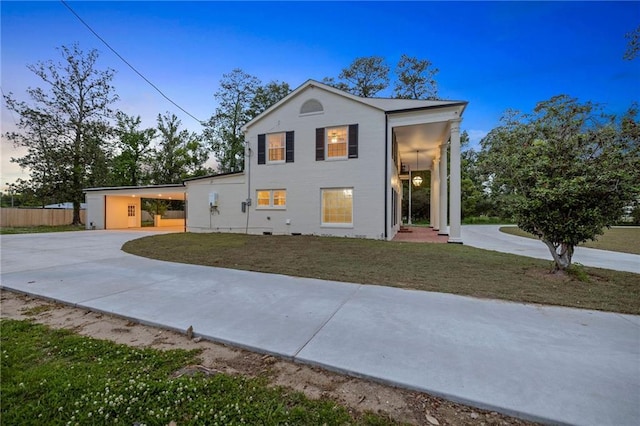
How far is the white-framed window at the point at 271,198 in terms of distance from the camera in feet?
43.3

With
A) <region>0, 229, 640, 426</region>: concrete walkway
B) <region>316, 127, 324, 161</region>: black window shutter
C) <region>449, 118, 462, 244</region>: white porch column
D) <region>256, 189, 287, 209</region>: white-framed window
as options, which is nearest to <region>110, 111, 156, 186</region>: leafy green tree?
<region>256, 189, 287, 209</region>: white-framed window

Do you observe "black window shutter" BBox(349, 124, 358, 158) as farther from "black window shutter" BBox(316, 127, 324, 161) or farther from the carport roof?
the carport roof

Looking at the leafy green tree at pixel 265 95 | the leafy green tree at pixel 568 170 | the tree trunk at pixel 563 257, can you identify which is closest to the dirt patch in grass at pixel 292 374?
the leafy green tree at pixel 568 170

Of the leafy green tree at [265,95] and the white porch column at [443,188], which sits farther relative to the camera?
the leafy green tree at [265,95]

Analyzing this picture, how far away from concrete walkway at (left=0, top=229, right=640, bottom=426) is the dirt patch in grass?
8 centimetres

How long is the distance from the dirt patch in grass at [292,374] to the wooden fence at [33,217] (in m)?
23.7

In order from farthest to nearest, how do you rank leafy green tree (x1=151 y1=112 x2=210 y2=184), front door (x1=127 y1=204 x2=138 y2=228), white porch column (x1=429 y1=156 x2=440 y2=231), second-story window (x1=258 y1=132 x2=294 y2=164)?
1. leafy green tree (x1=151 y1=112 x2=210 y2=184)
2. front door (x1=127 y1=204 x2=138 y2=228)
3. white porch column (x1=429 y1=156 x2=440 y2=231)
4. second-story window (x1=258 y1=132 x2=294 y2=164)

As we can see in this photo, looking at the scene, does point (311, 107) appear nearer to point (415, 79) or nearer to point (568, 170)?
point (568, 170)

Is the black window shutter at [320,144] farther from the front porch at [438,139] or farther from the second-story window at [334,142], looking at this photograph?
the front porch at [438,139]

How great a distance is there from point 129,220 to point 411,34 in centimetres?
2192

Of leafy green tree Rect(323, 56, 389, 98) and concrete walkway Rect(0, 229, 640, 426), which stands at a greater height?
leafy green tree Rect(323, 56, 389, 98)

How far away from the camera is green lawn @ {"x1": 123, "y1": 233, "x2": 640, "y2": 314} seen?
441 centimetres

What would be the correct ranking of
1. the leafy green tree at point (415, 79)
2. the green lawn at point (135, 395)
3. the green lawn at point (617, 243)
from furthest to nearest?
the leafy green tree at point (415, 79) → the green lawn at point (617, 243) → the green lawn at point (135, 395)

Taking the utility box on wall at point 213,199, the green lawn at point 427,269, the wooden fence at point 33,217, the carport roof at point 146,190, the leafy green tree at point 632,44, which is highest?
the leafy green tree at point 632,44
